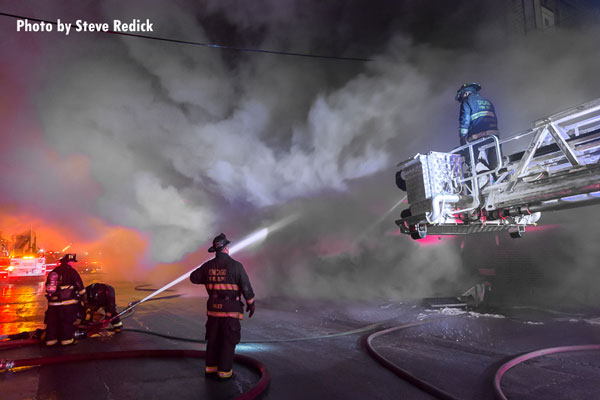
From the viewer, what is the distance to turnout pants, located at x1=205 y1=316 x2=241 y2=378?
417cm

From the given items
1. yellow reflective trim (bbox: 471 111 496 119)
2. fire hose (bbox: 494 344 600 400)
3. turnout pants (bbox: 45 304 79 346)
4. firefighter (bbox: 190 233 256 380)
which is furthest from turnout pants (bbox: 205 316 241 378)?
yellow reflective trim (bbox: 471 111 496 119)

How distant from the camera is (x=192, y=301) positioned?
1173cm

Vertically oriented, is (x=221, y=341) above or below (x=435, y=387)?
above

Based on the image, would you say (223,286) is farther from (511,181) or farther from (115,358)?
(511,181)

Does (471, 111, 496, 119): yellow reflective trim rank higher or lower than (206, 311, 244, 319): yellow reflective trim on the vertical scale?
higher

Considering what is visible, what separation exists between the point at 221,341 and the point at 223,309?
0.38 m

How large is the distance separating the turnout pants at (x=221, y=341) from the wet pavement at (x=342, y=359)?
197mm

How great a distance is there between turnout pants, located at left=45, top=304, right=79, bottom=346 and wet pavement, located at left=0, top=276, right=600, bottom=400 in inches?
9.0

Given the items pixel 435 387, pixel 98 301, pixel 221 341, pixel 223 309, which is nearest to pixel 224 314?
pixel 223 309

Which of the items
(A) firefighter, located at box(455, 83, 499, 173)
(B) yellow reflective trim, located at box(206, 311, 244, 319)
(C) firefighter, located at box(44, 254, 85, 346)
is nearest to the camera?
(B) yellow reflective trim, located at box(206, 311, 244, 319)

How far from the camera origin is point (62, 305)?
5.98 meters

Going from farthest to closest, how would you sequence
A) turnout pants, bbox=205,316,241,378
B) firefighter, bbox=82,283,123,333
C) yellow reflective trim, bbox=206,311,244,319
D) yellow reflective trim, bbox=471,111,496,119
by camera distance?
1. firefighter, bbox=82,283,123,333
2. yellow reflective trim, bbox=471,111,496,119
3. yellow reflective trim, bbox=206,311,244,319
4. turnout pants, bbox=205,316,241,378

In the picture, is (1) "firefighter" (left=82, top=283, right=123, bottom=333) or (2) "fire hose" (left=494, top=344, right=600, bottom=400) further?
(1) "firefighter" (left=82, top=283, right=123, bottom=333)

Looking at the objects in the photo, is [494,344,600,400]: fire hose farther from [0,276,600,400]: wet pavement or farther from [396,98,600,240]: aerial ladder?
[396,98,600,240]: aerial ladder
